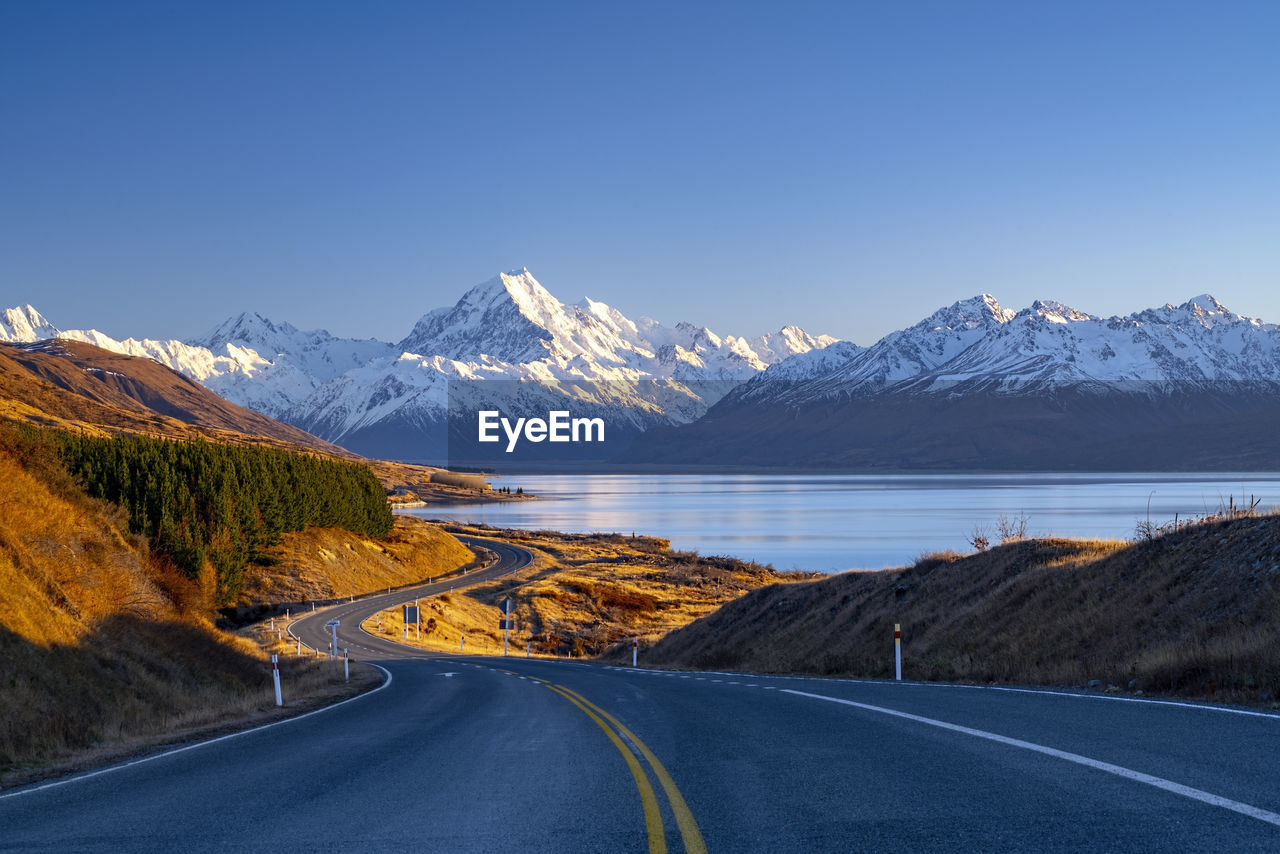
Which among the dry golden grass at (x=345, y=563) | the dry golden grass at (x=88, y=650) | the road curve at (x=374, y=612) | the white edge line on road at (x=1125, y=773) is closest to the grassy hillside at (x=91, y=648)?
the dry golden grass at (x=88, y=650)

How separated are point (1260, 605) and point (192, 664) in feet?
75.2

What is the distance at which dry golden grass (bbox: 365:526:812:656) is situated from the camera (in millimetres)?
71500

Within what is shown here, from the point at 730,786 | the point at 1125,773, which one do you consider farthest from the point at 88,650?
the point at 1125,773

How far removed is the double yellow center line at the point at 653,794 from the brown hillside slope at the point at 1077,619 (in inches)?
312

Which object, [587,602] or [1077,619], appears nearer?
[1077,619]

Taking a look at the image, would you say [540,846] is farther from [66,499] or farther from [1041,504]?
[1041,504]

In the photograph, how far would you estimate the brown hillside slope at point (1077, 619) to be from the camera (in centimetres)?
1512

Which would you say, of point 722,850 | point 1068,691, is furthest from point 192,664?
point 722,850

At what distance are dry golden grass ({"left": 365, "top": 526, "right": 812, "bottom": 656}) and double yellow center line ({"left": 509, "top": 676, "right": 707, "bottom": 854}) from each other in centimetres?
4681

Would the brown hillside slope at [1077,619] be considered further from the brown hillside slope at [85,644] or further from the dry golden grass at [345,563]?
the dry golden grass at [345,563]

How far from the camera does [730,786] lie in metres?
8.70

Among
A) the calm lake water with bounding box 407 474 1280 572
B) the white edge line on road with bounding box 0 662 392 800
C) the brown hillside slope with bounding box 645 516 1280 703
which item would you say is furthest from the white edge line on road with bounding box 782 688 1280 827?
the calm lake water with bounding box 407 474 1280 572

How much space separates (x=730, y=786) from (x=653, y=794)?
0.70 meters

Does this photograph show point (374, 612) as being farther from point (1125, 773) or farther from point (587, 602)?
point (1125, 773)
